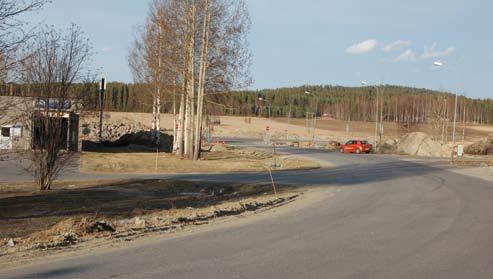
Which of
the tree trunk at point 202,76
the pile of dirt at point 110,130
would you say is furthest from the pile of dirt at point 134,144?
the tree trunk at point 202,76

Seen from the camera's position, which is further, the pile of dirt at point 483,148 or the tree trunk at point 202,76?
the pile of dirt at point 483,148

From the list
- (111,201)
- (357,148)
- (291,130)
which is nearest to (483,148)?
(357,148)

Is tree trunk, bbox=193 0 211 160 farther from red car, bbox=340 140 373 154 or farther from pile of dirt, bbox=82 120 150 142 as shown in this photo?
red car, bbox=340 140 373 154

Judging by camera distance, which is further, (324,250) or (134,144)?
(134,144)

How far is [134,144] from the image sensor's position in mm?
61250

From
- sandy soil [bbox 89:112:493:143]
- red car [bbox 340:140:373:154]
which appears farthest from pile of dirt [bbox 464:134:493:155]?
sandy soil [bbox 89:112:493:143]

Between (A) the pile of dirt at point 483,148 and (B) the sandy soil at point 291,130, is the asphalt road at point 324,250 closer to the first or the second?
(A) the pile of dirt at point 483,148

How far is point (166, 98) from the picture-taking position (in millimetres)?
49719

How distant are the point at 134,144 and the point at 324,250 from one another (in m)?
52.6

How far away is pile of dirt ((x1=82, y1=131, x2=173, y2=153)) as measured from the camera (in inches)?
2237

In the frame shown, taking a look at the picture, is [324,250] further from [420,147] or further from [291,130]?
[291,130]

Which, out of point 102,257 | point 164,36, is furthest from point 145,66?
point 102,257

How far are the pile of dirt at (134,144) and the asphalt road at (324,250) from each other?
138 ft

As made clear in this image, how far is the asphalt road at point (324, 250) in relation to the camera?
329 inches
